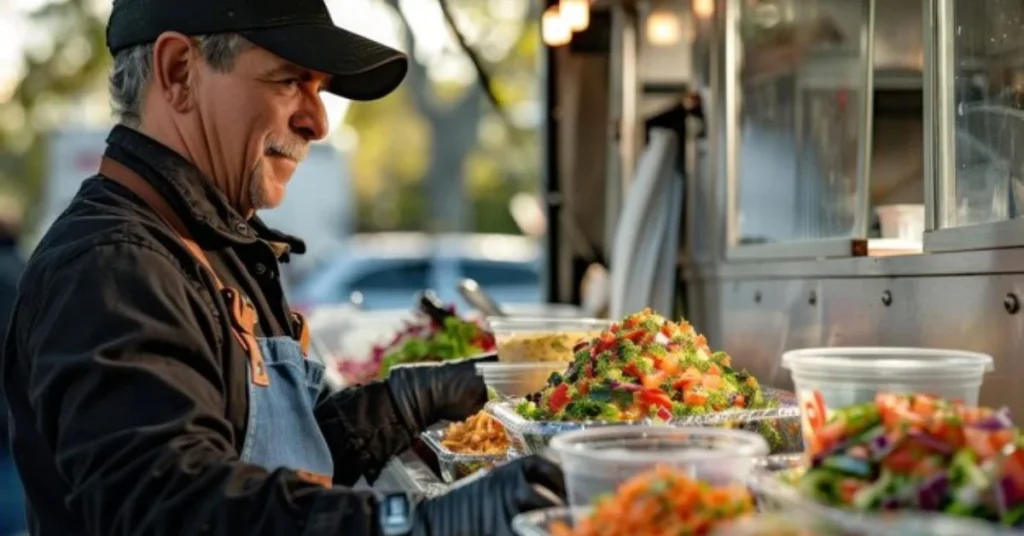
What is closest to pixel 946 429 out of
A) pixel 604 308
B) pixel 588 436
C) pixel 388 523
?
pixel 588 436

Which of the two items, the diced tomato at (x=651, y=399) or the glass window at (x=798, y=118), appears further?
the glass window at (x=798, y=118)

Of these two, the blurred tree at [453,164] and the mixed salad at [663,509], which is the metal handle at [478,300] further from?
the blurred tree at [453,164]

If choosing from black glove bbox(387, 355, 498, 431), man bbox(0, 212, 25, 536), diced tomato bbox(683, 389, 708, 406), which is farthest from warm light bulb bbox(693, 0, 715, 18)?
man bbox(0, 212, 25, 536)

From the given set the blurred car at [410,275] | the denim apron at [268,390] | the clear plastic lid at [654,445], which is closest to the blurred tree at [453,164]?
the blurred car at [410,275]

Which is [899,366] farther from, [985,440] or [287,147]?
[287,147]

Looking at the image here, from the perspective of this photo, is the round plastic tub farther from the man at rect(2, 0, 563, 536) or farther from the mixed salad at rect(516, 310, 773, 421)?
the mixed salad at rect(516, 310, 773, 421)

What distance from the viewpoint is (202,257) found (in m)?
2.73

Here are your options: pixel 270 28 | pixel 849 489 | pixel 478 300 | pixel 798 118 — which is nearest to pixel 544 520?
pixel 849 489

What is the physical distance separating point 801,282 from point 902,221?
61 cm

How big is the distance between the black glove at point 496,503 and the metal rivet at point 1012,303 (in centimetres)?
115

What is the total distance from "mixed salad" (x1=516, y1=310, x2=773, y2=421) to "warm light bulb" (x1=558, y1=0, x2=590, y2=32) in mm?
3553

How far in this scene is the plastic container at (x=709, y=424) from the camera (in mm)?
2588

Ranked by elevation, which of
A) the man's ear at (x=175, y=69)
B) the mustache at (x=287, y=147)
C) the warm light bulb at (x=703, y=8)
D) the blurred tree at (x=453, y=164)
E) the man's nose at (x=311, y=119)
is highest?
the blurred tree at (x=453, y=164)

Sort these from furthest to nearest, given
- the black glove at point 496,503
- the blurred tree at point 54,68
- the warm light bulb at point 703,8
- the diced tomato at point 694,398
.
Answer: the blurred tree at point 54,68, the warm light bulb at point 703,8, the diced tomato at point 694,398, the black glove at point 496,503
